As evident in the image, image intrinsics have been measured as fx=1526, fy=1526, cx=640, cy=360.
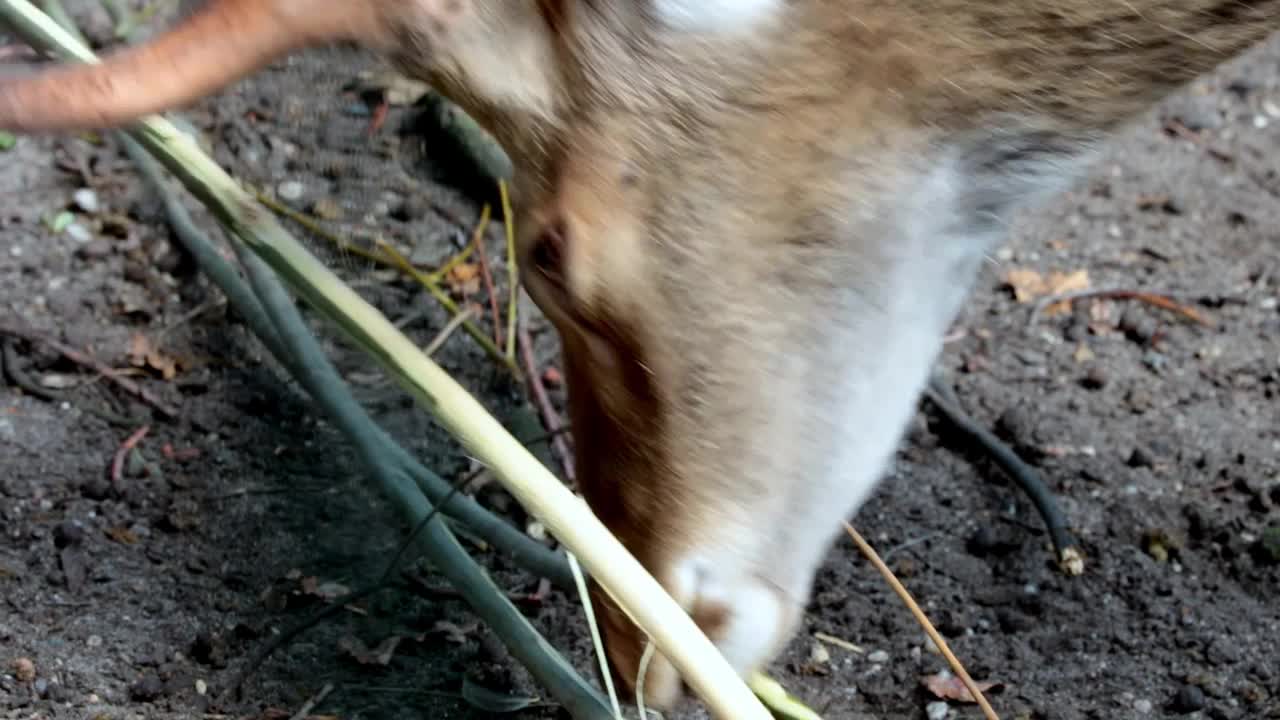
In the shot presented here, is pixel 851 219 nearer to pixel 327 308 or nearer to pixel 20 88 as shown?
pixel 327 308

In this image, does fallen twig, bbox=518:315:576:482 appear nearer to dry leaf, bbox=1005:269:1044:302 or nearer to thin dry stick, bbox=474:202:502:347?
thin dry stick, bbox=474:202:502:347

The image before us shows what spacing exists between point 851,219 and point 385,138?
79.0 inches

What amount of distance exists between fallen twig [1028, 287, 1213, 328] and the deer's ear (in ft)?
5.48

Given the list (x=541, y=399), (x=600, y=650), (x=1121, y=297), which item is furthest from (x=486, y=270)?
(x=600, y=650)

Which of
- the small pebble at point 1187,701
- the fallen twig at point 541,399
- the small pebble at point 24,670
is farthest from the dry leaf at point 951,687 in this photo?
the small pebble at point 24,670

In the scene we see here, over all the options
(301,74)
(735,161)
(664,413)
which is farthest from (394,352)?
(301,74)

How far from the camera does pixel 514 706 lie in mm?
1932

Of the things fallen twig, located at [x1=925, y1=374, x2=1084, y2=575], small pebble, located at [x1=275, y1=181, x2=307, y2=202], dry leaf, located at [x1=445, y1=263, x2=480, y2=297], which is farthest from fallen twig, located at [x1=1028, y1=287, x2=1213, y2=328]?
small pebble, located at [x1=275, y1=181, x2=307, y2=202]

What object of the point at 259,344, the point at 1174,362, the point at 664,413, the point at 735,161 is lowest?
the point at 259,344

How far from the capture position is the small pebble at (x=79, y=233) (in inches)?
112

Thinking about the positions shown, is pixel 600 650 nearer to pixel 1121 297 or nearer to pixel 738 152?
pixel 738 152

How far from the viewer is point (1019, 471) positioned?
94.4 inches

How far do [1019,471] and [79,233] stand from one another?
5.78 ft

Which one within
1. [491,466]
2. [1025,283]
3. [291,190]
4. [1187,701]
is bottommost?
[291,190]
